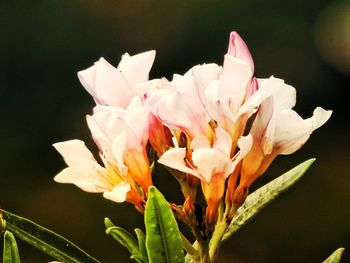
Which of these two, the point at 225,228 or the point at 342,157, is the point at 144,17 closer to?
the point at 342,157

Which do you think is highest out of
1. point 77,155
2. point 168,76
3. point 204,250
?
point 168,76

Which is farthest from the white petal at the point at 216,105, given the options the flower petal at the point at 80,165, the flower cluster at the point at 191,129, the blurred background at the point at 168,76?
the blurred background at the point at 168,76

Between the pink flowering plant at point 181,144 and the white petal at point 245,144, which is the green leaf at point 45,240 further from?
the white petal at point 245,144

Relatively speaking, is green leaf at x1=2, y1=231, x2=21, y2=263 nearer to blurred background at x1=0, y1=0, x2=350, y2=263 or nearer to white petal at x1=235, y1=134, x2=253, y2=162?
white petal at x1=235, y1=134, x2=253, y2=162

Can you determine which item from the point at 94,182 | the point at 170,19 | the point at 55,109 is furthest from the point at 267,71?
the point at 94,182

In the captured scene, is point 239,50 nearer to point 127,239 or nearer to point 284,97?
point 284,97

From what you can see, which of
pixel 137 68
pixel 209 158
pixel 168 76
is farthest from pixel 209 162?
pixel 168 76
